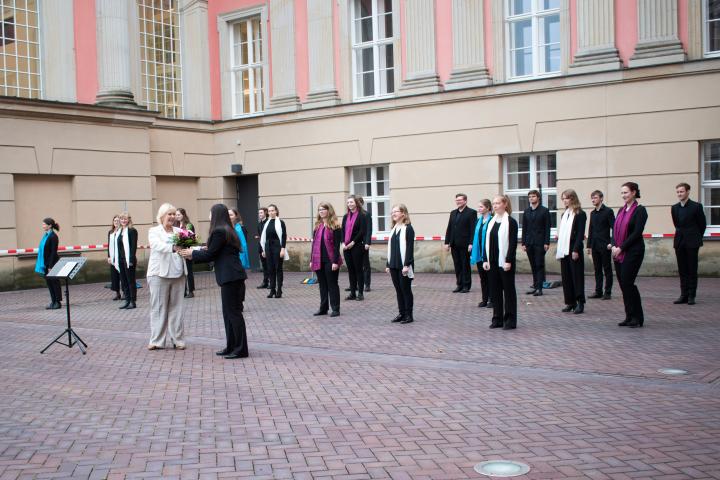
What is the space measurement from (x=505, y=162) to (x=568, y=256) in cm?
806

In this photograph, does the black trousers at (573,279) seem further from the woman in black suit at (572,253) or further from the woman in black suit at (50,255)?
the woman in black suit at (50,255)

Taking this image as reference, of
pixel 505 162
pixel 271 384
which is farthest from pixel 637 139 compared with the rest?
pixel 271 384

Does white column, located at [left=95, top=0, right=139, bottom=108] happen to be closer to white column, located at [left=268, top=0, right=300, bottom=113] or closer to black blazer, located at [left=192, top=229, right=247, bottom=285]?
white column, located at [left=268, top=0, right=300, bottom=113]

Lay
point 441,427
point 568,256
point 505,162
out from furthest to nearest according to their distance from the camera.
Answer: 1. point 505,162
2. point 568,256
3. point 441,427

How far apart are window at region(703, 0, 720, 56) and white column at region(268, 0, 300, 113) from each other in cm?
1142

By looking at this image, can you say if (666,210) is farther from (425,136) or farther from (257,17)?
(257,17)

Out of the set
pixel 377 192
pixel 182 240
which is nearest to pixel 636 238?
pixel 182 240

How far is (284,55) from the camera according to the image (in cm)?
2402

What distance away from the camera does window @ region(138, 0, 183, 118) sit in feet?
79.6

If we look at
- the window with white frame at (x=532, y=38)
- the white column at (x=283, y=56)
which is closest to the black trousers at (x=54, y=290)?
the white column at (x=283, y=56)

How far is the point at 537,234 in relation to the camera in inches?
591

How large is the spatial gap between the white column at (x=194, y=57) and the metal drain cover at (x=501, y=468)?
70.2 ft

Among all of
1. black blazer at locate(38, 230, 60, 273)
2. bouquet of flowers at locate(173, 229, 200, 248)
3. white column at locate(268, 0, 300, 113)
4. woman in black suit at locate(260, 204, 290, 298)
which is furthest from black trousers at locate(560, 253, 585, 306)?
white column at locate(268, 0, 300, 113)

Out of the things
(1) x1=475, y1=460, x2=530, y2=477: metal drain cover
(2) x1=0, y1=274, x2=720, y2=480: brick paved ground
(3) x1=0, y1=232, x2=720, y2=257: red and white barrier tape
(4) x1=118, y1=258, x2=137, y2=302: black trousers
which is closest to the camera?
(1) x1=475, y1=460, x2=530, y2=477: metal drain cover
